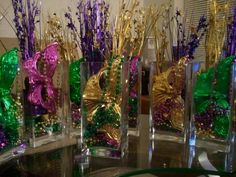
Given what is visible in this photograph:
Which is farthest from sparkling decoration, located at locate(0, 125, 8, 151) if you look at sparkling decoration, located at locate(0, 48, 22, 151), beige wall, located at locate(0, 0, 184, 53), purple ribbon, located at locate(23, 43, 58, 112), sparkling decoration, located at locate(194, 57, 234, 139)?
beige wall, located at locate(0, 0, 184, 53)

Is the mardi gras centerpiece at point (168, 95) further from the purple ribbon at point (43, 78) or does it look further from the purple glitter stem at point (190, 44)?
the purple ribbon at point (43, 78)

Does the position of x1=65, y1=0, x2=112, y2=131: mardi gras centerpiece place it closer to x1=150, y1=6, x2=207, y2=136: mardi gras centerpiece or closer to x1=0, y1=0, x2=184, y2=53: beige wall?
x1=150, y1=6, x2=207, y2=136: mardi gras centerpiece

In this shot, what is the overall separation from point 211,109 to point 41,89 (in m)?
0.40

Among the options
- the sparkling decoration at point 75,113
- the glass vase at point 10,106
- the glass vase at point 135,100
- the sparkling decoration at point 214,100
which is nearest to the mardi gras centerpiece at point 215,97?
the sparkling decoration at point 214,100

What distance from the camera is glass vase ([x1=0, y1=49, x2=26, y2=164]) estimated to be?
0.61 meters

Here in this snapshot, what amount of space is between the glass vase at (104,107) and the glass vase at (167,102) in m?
0.13

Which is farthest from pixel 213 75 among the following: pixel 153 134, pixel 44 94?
pixel 44 94

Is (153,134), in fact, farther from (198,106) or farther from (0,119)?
(0,119)

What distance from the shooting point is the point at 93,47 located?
791mm

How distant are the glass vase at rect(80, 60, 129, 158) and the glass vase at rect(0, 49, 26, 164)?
0.45ft

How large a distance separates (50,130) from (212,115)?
1.28ft

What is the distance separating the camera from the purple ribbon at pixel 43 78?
691 millimetres

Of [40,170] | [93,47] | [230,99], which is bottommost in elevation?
[40,170]

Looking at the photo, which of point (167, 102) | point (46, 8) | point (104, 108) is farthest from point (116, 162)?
point (46, 8)
